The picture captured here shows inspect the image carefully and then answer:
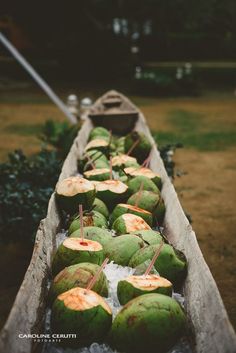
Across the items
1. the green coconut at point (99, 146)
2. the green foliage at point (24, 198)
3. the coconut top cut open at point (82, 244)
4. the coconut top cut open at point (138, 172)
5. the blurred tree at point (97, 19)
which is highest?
the blurred tree at point (97, 19)

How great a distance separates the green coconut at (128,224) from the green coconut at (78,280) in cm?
47

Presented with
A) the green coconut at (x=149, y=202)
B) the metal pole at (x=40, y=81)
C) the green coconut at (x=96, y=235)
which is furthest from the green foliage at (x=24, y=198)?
the metal pole at (x=40, y=81)

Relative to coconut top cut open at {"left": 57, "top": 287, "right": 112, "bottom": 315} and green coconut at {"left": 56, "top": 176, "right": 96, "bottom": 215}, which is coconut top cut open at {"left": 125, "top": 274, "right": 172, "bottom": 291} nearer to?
coconut top cut open at {"left": 57, "top": 287, "right": 112, "bottom": 315}

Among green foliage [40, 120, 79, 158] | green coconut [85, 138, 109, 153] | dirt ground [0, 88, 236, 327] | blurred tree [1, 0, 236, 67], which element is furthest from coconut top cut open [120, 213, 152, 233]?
blurred tree [1, 0, 236, 67]

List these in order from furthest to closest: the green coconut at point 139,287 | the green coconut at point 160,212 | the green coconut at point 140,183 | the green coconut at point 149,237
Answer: the green coconut at point 140,183, the green coconut at point 160,212, the green coconut at point 149,237, the green coconut at point 139,287

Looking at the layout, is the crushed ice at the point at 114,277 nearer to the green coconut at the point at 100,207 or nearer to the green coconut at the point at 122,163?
the green coconut at the point at 100,207

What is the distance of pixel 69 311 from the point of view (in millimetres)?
1771

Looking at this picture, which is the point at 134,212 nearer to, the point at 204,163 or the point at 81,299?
the point at 81,299

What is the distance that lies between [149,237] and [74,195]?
613mm

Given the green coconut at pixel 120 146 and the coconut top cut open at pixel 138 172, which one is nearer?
the coconut top cut open at pixel 138 172

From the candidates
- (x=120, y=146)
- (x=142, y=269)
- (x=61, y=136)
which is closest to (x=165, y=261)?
(x=142, y=269)

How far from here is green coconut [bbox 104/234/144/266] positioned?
2.26m

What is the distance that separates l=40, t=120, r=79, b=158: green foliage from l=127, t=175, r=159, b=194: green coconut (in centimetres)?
260

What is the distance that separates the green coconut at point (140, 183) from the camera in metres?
3.14
